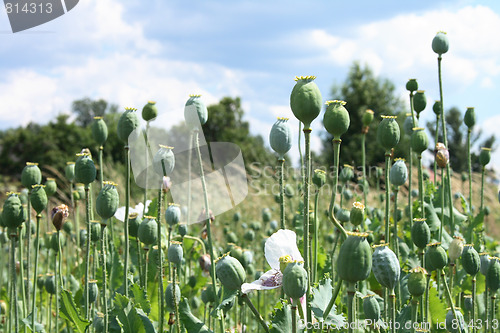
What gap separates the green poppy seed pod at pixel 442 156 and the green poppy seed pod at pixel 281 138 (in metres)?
0.85

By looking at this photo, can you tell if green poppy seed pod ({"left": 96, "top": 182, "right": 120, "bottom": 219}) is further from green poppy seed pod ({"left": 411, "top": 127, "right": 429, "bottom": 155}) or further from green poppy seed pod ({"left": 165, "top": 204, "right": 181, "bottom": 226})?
green poppy seed pod ({"left": 411, "top": 127, "right": 429, "bottom": 155})

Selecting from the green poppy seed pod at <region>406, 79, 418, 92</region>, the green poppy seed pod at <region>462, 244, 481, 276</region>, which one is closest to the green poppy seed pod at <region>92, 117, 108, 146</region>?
the green poppy seed pod at <region>462, 244, 481, 276</region>

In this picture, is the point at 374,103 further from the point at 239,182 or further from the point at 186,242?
the point at 186,242

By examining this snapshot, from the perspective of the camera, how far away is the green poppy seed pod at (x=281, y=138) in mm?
1132

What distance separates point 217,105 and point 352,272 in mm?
26264

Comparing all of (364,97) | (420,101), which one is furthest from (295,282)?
(364,97)

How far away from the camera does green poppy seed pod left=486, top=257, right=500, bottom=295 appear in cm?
119

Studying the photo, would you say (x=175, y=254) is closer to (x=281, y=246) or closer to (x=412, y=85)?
(x=281, y=246)

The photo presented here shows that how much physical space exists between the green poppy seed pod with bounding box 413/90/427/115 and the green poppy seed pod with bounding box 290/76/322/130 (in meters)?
1.14

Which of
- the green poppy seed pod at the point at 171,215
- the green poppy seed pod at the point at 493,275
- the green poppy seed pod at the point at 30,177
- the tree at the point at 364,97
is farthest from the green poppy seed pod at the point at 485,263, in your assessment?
the tree at the point at 364,97

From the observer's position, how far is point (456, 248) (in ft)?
3.95

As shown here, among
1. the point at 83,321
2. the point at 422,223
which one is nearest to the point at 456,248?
the point at 422,223

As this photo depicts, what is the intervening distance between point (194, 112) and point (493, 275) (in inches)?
32.6

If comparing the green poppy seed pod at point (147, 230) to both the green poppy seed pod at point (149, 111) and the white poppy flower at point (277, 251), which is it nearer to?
the green poppy seed pod at point (149, 111)
